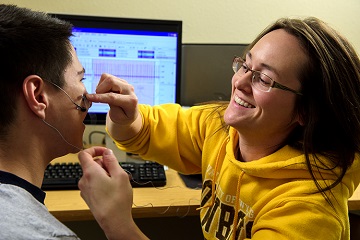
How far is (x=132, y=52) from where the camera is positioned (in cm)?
155

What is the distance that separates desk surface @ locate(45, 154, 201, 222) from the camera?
1.18 metres

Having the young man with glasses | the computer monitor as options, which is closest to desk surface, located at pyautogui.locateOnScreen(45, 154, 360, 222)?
the young man with glasses

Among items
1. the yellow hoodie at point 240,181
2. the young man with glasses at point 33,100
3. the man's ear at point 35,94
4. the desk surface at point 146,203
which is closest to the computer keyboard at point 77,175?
the desk surface at point 146,203

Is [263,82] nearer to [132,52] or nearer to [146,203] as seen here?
[146,203]

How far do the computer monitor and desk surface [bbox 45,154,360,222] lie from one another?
0.55 m

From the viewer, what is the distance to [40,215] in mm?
719

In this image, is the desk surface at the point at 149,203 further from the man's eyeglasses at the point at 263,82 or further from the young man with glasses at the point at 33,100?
the man's eyeglasses at the point at 263,82

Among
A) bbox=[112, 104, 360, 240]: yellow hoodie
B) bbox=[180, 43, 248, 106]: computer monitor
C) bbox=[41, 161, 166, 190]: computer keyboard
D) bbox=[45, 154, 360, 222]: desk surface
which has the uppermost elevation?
bbox=[180, 43, 248, 106]: computer monitor

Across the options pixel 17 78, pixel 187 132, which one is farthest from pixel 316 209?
pixel 17 78

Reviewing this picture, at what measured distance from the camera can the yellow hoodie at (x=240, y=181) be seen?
0.90 metres

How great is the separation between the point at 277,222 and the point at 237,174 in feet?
0.71

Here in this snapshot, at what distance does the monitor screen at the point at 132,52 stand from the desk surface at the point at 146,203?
397 millimetres

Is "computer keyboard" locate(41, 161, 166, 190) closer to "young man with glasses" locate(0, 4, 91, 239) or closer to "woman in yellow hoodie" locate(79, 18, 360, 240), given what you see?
"woman in yellow hoodie" locate(79, 18, 360, 240)

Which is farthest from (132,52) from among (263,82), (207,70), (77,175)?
(263,82)
